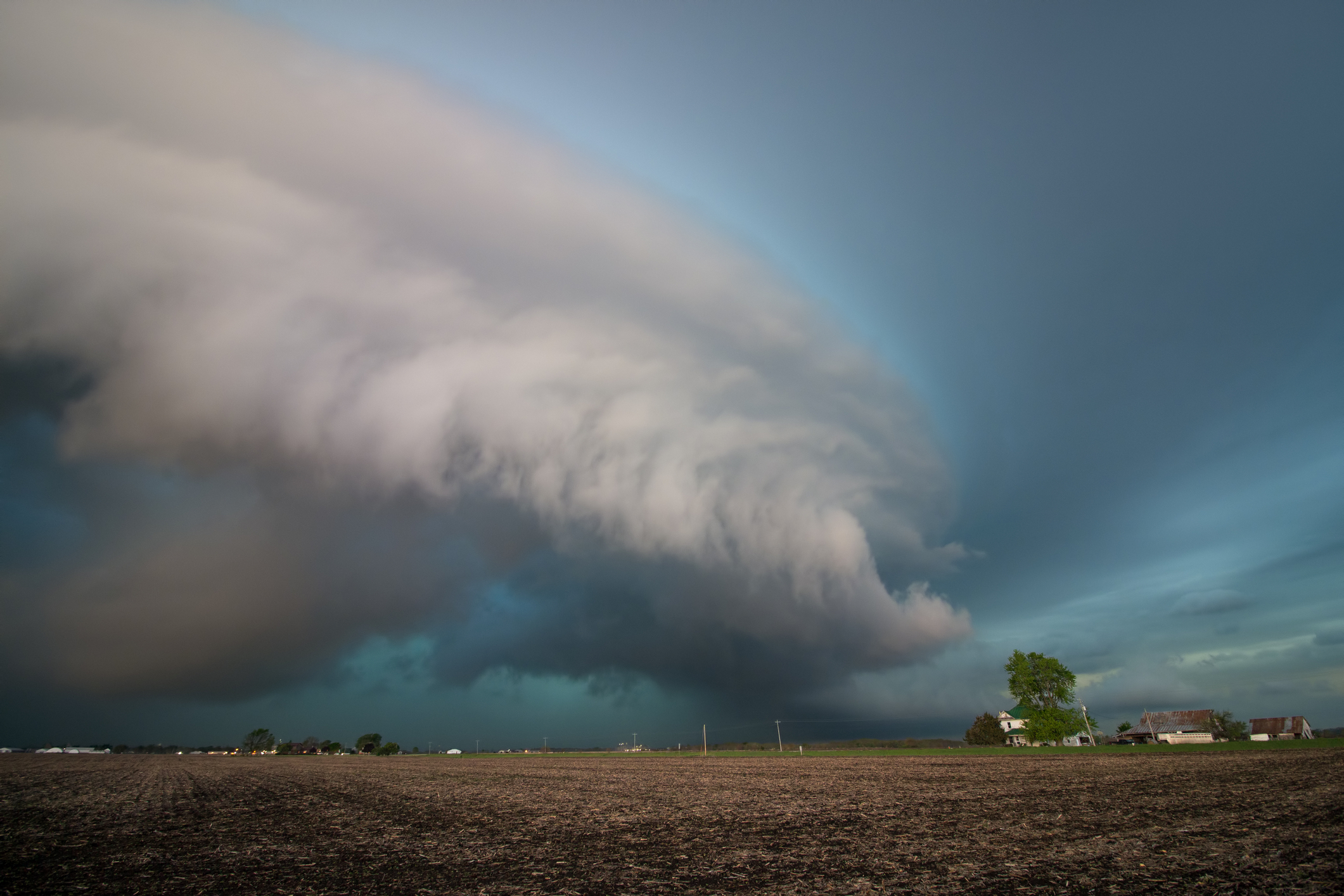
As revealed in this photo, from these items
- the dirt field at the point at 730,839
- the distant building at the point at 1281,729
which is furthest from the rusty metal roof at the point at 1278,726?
the dirt field at the point at 730,839

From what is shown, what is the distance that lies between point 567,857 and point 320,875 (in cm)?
478

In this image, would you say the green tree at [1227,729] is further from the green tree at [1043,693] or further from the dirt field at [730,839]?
the dirt field at [730,839]

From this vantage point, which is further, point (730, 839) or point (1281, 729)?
point (1281, 729)

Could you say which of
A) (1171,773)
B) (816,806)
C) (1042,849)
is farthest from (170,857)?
(1171,773)

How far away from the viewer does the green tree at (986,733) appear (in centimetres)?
12619

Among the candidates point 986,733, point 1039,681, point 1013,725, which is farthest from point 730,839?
point 1013,725

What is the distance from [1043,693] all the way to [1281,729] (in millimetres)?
54548

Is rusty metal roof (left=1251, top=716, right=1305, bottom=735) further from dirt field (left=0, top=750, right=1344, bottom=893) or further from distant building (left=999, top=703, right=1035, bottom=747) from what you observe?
dirt field (left=0, top=750, right=1344, bottom=893)

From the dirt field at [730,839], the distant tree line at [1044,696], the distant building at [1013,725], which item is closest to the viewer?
the dirt field at [730,839]

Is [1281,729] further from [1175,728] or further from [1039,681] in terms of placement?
[1039,681]

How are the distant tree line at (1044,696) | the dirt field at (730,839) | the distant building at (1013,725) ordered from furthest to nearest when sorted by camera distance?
the distant building at (1013,725) < the distant tree line at (1044,696) < the dirt field at (730,839)

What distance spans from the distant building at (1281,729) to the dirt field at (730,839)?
11348 cm

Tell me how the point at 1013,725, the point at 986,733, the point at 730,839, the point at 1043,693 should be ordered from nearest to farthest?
the point at 730,839 < the point at 1043,693 < the point at 986,733 < the point at 1013,725

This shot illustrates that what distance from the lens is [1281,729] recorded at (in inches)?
4225
